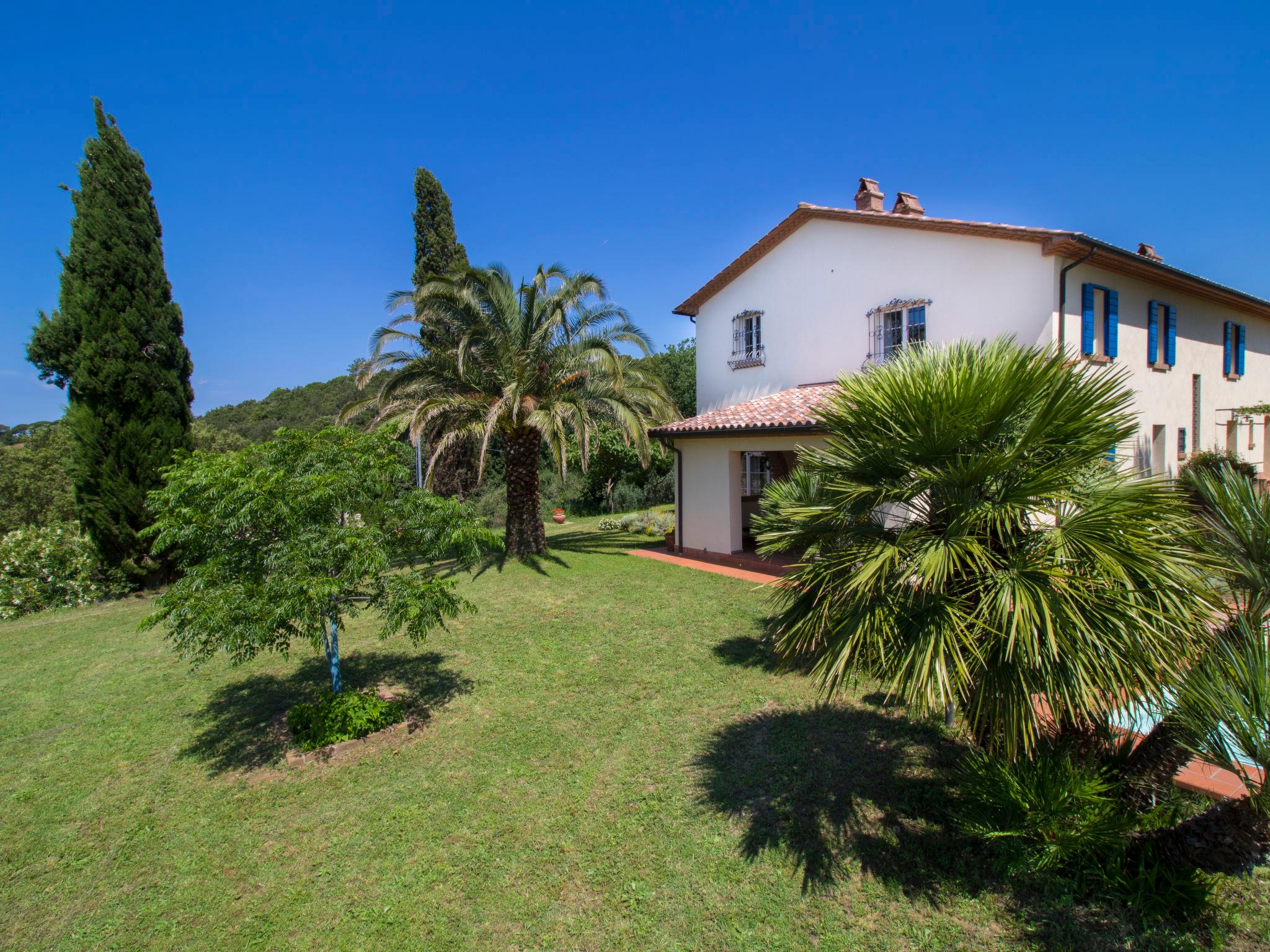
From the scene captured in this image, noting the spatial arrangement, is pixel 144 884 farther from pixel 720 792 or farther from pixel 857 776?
pixel 857 776

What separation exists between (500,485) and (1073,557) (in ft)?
79.4

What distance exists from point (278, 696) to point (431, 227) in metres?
19.6

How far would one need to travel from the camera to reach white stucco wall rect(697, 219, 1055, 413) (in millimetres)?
11508

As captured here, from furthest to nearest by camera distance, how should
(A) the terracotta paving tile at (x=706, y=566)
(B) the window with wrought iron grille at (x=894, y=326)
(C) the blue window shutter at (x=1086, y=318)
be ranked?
(B) the window with wrought iron grille at (x=894, y=326)
(A) the terracotta paving tile at (x=706, y=566)
(C) the blue window shutter at (x=1086, y=318)

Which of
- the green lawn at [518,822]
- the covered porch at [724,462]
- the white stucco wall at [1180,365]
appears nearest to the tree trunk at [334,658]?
the green lawn at [518,822]

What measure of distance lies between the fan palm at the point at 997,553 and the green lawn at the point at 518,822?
1361 mm

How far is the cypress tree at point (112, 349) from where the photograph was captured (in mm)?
13336

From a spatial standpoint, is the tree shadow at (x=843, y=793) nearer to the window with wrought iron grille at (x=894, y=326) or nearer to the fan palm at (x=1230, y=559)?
the fan palm at (x=1230, y=559)

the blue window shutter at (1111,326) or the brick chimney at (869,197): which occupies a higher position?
the brick chimney at (869,197)

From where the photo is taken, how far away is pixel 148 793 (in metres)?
5.74

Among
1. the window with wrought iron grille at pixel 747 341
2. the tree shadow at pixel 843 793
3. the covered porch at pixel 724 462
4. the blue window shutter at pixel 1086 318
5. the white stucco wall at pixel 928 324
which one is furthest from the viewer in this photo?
the window with wrought iron grille at pixel 747 341

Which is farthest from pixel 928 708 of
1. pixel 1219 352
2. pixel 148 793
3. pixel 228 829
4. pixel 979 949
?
pixel 1219 352

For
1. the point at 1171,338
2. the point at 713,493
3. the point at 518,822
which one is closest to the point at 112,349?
the point at 713,493

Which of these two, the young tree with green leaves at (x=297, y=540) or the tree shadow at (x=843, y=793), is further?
the young tree with green leaves at (x=297, y=540)
